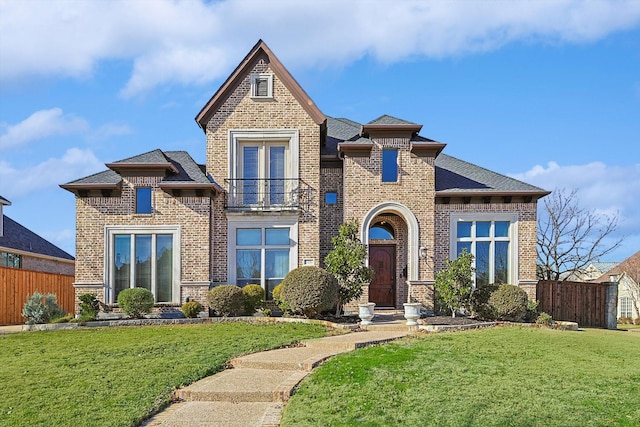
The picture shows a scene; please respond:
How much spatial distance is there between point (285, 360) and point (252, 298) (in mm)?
7571

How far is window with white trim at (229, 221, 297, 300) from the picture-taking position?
786 inches

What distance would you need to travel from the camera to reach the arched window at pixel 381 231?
21.3m

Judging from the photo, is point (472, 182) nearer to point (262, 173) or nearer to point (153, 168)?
point (262, 173)

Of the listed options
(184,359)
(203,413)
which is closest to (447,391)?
(203,413)

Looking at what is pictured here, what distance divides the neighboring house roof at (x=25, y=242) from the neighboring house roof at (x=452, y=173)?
1513 cm

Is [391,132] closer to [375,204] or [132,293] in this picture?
[375,204]

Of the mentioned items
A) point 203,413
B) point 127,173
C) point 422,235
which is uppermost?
point 127,173

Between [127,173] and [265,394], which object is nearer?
[265,394]

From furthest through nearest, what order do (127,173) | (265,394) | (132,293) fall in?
(127,173) < (132,293) < (265,394)

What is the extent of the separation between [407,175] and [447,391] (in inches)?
471

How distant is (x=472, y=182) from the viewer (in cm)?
2078

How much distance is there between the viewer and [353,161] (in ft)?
65.9

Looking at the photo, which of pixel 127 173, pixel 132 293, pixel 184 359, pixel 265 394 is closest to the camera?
pixel 265 394

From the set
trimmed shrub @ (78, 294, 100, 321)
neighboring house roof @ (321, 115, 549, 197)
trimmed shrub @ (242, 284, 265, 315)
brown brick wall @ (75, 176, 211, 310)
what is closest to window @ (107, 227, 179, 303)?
brown brick wall @ (75, 176, 211, 310)
